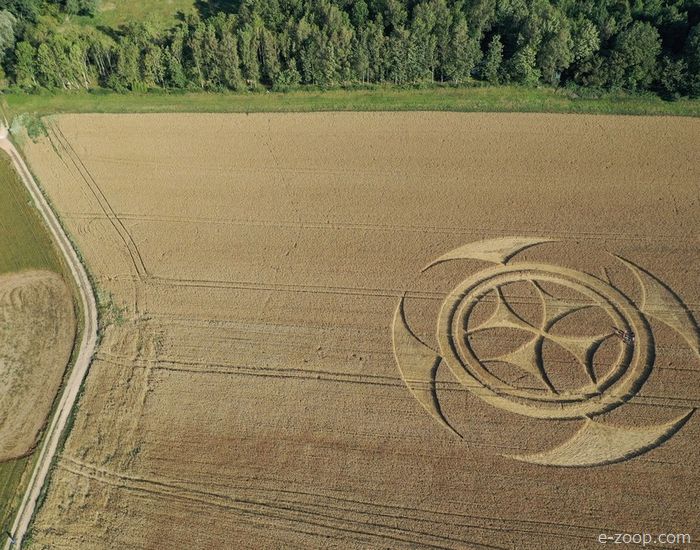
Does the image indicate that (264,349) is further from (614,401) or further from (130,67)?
(130,67)

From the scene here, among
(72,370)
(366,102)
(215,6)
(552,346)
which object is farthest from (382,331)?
(215,6)

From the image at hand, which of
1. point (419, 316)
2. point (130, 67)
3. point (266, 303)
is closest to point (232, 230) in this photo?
point (266, 303)

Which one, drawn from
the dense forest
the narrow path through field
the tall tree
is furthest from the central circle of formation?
the narrow path through field

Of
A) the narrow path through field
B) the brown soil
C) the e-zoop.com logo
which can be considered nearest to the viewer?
the narrow path through field

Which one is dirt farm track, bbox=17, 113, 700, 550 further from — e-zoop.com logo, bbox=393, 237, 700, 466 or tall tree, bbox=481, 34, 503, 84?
tall tree, bbox=481, 34, 503, 84

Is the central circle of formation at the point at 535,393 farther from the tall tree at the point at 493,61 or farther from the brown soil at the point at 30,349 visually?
the brown soil at the point at 30,349

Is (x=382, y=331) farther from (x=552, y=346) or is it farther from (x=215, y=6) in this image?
(x=215, y=6)

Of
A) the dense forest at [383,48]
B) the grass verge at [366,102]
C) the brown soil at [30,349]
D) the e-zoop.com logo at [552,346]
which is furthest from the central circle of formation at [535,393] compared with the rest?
the brown soil at [30,349]
